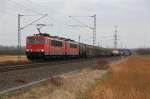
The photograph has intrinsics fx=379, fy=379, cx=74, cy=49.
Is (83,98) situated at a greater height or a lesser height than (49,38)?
lesser

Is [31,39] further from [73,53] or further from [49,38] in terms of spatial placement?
[73,53]

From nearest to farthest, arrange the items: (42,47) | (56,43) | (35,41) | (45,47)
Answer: (42,47), (45,47), (35,41), (56,43)

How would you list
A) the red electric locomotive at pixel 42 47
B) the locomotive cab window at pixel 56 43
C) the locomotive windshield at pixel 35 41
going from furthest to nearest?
the locomotive cab window at pixel 56 43
the locomotive windshield at pixel 35 41
the red electric locomotive at pixel 42 47

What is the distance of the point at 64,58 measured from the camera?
56.1 m

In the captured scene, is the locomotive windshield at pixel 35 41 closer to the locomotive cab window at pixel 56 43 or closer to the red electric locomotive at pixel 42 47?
the red electric locomotive at pixel 42 47

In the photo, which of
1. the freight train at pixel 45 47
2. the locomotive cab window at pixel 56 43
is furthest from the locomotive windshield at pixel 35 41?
the locomotive cab window at pixel 56 43

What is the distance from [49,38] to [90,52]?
33.9 m

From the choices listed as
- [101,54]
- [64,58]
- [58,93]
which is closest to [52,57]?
[64,58]

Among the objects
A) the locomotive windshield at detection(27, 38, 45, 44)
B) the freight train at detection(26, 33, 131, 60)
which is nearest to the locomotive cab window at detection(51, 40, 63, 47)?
the freight train at detection(26, 33, 131, 60)

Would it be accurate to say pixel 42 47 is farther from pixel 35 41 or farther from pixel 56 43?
pixel 56 43

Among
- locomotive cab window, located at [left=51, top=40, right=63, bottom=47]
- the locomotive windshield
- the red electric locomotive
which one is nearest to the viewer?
the red electric locomotive

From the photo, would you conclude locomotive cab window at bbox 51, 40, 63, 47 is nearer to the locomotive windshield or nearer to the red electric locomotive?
the red electric locomotive

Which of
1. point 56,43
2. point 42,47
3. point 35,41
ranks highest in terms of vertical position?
point 35,41

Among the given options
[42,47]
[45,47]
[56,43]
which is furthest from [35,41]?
[56,43]
